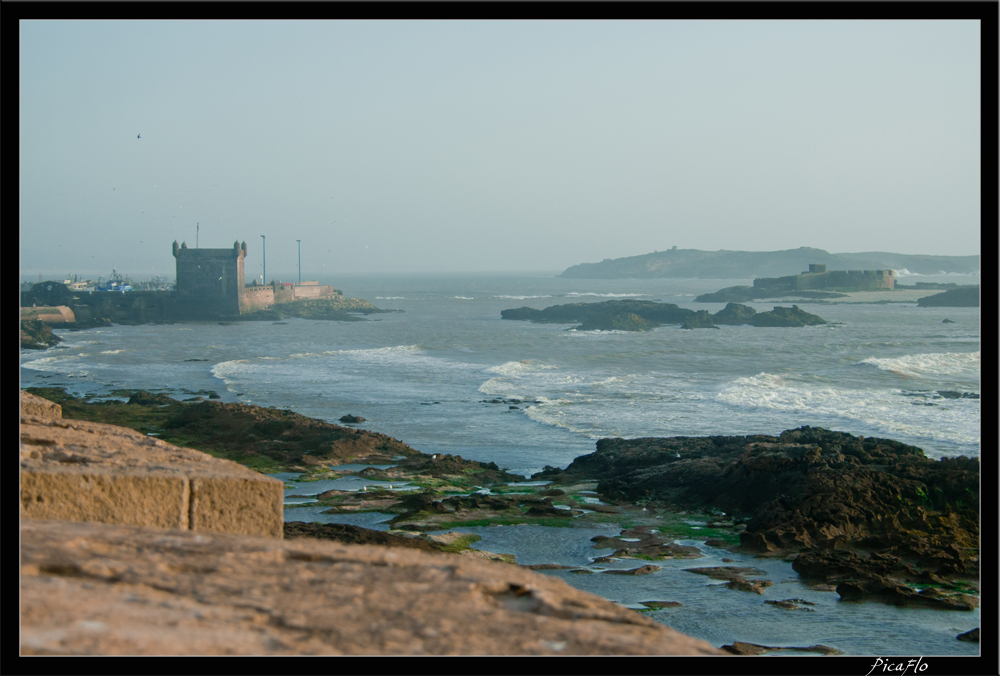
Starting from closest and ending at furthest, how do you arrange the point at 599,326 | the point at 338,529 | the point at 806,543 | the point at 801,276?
the point at 338,529
the point at 806,543
the point at 599,326
the point at 801,276

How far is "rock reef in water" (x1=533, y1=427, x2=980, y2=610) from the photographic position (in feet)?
29.6

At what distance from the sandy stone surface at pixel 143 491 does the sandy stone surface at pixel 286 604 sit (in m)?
0.55

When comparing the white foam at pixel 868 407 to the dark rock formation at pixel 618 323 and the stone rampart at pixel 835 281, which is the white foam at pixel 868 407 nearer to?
the dark rock formation at pixel 618 323

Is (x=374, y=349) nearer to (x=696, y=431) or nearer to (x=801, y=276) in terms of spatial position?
(x=696, y=431)

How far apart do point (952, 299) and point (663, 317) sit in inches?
1103

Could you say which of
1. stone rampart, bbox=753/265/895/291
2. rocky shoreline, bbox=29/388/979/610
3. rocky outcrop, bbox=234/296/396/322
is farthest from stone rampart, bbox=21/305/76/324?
stone rampart, bbox=753/265/895/291

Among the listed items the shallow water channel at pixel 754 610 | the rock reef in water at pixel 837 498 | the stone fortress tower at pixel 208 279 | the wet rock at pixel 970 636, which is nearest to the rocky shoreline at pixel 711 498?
the rock reef in water at pixel 837 498

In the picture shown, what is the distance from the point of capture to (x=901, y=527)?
35.2ft

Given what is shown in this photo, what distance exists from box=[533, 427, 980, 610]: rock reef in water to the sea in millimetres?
540

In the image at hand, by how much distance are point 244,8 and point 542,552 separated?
26.1 feet

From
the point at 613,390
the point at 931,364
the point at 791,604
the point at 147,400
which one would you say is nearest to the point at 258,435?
the point at 147,400

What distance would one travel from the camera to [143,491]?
3820 millimetres

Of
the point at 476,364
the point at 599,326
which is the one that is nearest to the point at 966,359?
the point at 476,364

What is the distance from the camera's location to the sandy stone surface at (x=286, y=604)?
2344mm
